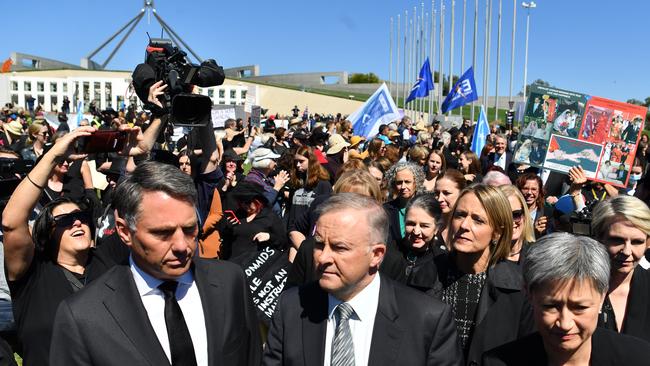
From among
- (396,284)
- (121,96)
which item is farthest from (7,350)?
(121,96)

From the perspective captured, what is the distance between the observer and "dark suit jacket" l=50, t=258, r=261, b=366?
2684 mm

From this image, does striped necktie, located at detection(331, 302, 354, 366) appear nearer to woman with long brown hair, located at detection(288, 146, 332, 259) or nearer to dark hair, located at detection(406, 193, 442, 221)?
dark hair, located at detection(406, 193, 442, 221)

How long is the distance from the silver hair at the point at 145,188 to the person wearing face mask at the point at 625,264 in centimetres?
206

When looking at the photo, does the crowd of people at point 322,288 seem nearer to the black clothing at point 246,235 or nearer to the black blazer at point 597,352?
the black blazer at point 597,352

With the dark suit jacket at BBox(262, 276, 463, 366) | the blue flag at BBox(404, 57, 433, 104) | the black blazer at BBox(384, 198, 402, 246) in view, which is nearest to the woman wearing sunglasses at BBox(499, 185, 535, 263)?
the black blazer at BBox(384, 198, 402, 246)

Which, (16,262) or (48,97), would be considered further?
(48,97)

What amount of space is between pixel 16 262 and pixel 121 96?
135ft

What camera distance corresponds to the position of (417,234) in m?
4.76

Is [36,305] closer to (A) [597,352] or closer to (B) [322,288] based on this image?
(B) [322,288]

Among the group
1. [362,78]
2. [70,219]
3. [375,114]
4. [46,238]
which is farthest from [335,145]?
[362,78]

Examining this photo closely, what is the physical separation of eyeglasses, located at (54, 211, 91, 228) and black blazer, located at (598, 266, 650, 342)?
108 inches

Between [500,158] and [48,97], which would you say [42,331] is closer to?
[500,158]

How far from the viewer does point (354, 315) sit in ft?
9.63

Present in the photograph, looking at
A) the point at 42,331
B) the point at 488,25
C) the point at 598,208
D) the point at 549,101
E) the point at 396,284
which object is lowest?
the point at 42,331
